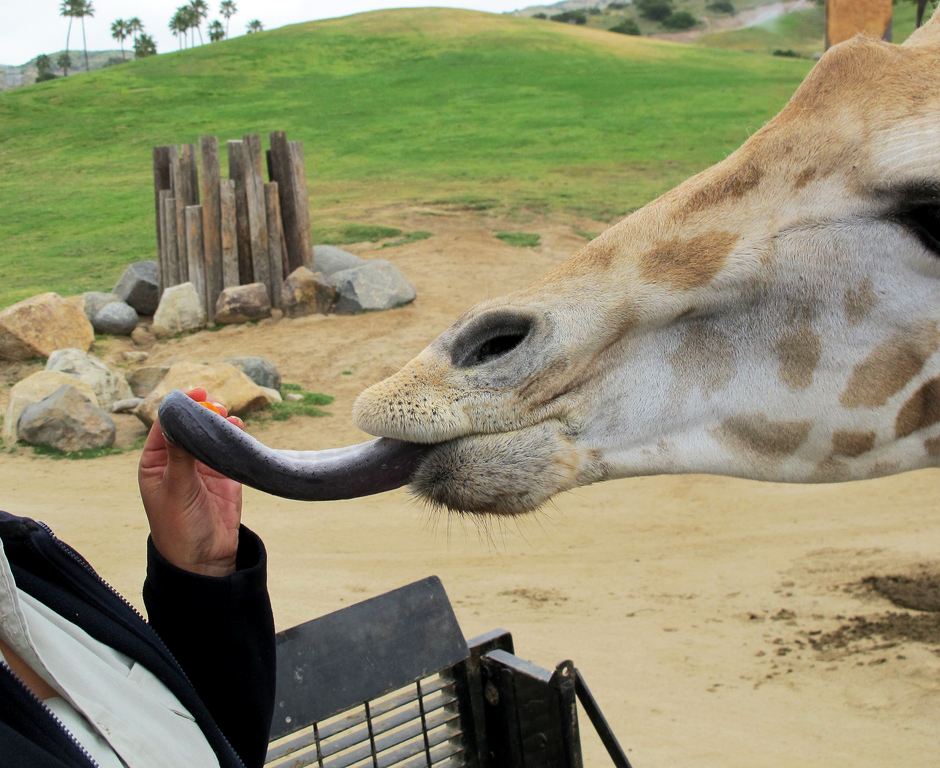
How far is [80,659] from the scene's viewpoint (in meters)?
1.54

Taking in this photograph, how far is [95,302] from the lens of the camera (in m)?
11.2

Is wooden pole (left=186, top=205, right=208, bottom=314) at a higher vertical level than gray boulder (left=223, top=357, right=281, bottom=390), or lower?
higher

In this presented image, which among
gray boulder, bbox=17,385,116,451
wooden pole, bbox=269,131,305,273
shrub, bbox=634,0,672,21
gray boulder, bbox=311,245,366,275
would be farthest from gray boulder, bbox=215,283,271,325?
shrub, bbox=634,0,672,21

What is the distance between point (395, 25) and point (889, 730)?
1777 inches

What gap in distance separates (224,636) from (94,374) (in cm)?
729

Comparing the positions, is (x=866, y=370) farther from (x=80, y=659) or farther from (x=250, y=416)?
(x=250, y=416)

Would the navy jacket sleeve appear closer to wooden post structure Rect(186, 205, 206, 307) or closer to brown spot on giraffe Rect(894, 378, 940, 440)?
brown spot on giraffe Rect(894, 378, 940, 440)

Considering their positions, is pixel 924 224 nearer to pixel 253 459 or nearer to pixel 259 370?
pixel 253 459

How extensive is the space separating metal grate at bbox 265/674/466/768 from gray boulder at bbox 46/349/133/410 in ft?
21.0

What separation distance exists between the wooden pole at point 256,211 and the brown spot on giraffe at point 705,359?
33.2 feet

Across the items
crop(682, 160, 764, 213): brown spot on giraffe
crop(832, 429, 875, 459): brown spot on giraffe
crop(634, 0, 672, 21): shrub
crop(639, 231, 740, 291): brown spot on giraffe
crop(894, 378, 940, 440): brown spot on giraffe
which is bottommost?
crop(832, 429, 875, 459): brown spot on giraffe

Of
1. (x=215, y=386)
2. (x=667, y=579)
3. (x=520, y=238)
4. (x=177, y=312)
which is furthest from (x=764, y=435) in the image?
(x=520, y=238)

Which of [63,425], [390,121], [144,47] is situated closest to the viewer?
[63,425]

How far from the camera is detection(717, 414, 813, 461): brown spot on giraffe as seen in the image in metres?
1.88
